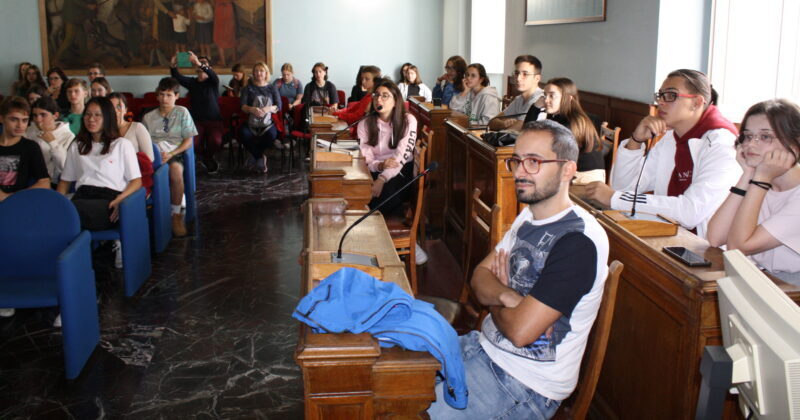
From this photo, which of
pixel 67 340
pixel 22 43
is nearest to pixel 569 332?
pixel 67 340

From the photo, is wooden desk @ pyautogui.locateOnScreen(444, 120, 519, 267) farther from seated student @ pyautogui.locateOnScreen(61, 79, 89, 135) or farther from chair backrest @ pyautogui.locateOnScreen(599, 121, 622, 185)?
seated student @ pyautogui.locateOnScreen(61, 79, 89, 135)

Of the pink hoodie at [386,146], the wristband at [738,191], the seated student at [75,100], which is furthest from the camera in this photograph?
the seated student at [75,100]

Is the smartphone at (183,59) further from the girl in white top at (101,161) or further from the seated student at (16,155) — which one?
the girl in white top at (101,161)

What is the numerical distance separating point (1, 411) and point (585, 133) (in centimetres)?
355

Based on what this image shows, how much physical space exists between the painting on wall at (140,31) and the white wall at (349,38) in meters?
0.25

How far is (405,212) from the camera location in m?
4.59

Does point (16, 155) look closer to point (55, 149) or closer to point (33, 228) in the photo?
point (55, 149)

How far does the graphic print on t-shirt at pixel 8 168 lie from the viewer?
15.5ft

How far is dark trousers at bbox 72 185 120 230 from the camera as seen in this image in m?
4.55

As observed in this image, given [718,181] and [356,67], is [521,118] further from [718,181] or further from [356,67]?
[356,67]

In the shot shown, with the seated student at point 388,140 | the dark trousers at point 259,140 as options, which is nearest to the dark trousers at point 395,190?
the seated student at point 388,140

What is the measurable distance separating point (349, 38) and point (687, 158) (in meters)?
9.54

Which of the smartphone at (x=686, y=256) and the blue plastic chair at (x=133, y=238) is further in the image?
the blue plastic chair at (x=133, y=238)

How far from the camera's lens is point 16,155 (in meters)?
4.73
